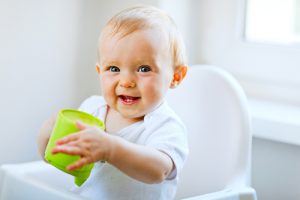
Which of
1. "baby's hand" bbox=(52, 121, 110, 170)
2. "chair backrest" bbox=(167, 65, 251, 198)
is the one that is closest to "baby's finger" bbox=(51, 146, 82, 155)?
"baby's hand" bbox=(52, 121, 110, 170)

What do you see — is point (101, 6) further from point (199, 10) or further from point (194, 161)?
point (194, 161)

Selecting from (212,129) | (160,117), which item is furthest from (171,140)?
(212,129)

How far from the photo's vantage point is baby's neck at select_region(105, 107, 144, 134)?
108 cm

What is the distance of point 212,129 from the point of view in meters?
1.31

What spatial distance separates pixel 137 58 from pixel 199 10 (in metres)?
0.65

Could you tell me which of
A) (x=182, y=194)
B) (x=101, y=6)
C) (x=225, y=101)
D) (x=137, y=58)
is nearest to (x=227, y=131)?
(x=225, y=101)

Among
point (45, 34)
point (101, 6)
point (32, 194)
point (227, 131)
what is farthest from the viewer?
point (101, 6)

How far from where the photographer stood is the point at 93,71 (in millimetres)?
1541

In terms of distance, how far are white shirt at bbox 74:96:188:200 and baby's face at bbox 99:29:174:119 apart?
0.09ft

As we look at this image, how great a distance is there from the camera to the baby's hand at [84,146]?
0.83m

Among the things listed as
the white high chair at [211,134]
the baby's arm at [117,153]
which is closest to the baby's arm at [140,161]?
the baby's arm at [117,153]

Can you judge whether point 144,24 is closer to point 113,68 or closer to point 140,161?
point 113,68

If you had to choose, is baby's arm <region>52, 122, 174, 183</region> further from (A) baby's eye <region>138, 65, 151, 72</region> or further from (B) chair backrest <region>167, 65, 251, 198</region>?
(B) chair backrest <region>167, 65, 251, 198</region>

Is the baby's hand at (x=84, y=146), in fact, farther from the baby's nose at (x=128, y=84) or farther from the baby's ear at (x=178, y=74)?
the baby's ear at (x=178, y=74)
